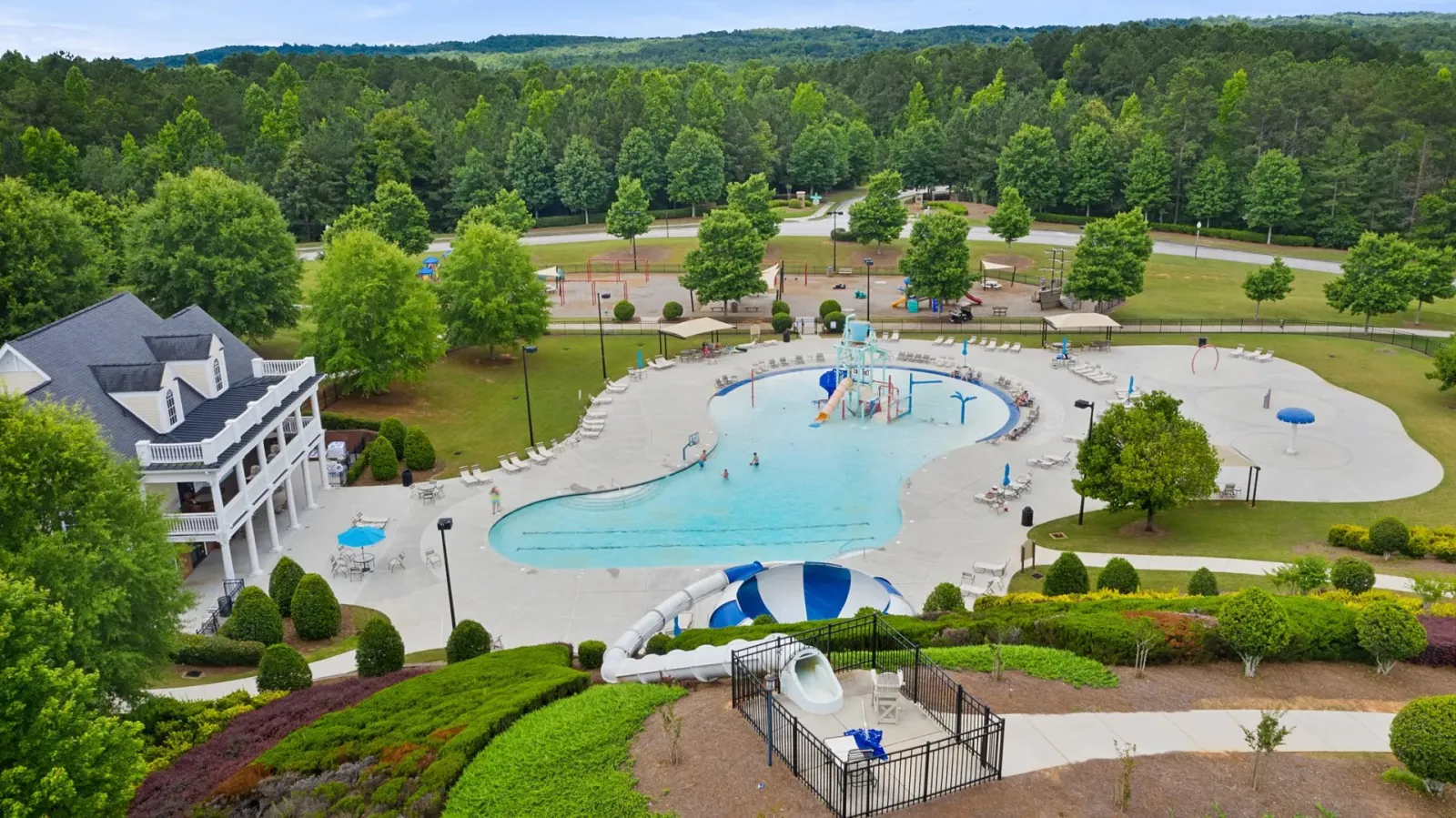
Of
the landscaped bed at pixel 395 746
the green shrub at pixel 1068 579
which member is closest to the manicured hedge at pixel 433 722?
the landscaped bed at pixel 395 746

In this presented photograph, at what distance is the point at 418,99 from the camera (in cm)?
12888

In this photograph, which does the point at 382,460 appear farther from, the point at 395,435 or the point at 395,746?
the point at 395,746

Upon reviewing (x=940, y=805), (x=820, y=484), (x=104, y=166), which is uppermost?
(x=104, y=166)

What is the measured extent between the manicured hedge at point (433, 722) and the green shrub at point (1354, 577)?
21.4 metres

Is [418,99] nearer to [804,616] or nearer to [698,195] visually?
[698,195]

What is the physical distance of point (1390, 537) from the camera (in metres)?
32.6

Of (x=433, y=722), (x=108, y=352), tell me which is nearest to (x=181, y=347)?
(x=108, y=352)

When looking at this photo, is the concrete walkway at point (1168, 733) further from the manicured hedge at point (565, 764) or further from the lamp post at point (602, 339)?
the lamp post at point (602, 339)

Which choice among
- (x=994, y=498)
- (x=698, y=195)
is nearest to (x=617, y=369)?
(x=994, y=498)

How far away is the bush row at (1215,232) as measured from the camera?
89.4 meters

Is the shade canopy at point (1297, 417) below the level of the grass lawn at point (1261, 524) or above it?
above

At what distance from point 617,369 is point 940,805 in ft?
144

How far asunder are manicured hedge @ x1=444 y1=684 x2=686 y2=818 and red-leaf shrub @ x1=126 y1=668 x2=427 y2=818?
18.0ft

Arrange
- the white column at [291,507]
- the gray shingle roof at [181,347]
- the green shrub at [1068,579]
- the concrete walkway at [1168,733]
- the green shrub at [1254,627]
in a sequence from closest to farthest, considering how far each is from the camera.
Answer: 1. the concrete walkway at [1168,733]
2. the green shrub at [1254,627]
3. the green shrub at [1068,579]
4. the gray shingle roof at [181,347]
5. the white column at [291,507]
